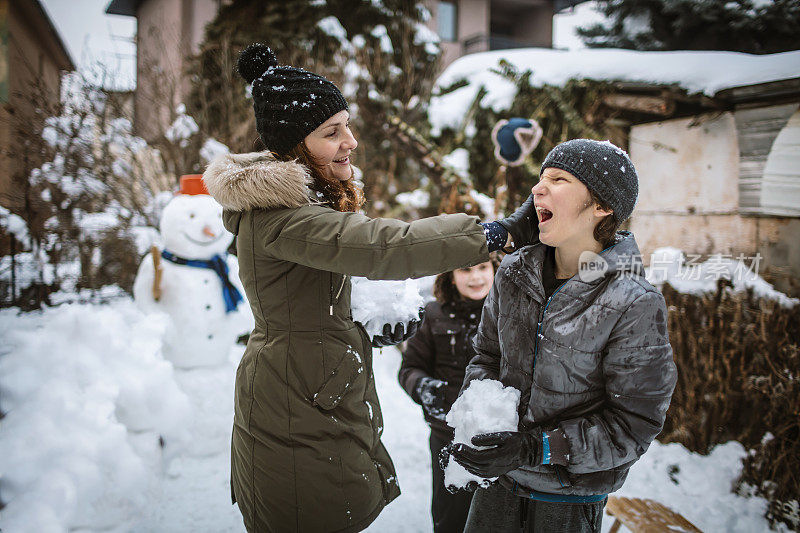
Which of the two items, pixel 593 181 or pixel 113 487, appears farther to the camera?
pixel 113 487

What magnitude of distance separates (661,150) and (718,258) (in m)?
1.60

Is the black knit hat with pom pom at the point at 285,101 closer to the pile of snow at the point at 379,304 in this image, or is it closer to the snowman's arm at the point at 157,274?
the pile of snow at the point at 379,304

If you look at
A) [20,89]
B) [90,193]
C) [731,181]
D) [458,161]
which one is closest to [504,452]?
[731,181]

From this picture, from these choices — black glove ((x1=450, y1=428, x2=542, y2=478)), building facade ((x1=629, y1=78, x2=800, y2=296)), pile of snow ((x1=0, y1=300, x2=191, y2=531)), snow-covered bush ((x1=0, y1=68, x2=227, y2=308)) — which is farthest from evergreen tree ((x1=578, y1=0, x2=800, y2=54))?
snow-covered bush ((x1=0, y1=68, x2=227, y2=308))

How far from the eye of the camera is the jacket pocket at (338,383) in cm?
166

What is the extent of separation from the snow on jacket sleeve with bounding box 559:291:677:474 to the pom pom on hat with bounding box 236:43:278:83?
4.89 feet

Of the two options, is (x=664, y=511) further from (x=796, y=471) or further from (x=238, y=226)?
(x=238, y=226)

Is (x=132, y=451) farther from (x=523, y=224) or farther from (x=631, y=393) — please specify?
(x=631, y=393)

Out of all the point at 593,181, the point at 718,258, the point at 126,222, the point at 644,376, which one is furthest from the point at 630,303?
the point at 126,222

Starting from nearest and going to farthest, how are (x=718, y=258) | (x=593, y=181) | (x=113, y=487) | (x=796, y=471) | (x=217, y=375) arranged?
(x=593, y=181) < (x=113, y=487) < (x=796, y=471) < (x=718, y=258) < (x=217, y=375)

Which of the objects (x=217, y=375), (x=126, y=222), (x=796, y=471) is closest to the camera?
(x=796, y=471)

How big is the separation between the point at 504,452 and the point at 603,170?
35.8 inches

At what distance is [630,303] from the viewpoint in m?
1.49

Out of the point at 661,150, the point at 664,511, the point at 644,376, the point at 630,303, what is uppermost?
the point at 661,150
